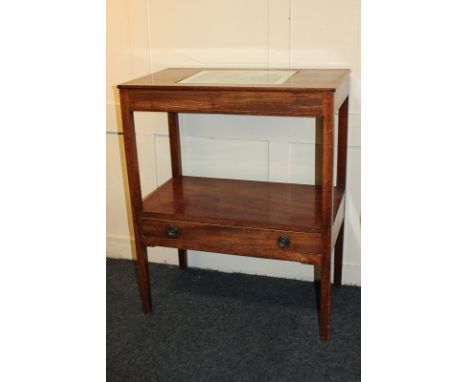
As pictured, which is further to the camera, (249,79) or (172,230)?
(172,230)

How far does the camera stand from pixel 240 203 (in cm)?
209

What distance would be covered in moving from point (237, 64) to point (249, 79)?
32cm

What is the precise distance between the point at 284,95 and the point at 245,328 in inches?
37.5

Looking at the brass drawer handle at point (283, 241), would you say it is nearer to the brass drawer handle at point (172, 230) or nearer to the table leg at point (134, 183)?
the brass drawer handle at point (172, 230)

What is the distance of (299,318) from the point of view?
7.04 feet

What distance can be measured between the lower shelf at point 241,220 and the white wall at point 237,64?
150mm

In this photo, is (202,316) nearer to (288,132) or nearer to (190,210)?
(190,210)

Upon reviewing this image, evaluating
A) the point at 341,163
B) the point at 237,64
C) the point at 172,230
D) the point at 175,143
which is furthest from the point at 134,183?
the point at 341,163

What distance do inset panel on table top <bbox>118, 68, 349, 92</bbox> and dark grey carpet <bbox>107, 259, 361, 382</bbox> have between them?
957 millimetres

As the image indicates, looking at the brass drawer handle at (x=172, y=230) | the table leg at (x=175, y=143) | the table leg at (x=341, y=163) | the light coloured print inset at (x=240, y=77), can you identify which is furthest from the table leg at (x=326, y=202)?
the table leg at (x=175, y=143)

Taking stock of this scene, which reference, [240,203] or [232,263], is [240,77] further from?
[232,263]

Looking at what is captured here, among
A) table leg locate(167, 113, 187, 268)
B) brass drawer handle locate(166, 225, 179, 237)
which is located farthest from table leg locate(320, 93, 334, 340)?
table leg locate(167, 113, 187, 268)

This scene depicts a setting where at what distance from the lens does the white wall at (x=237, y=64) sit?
6.81ft
